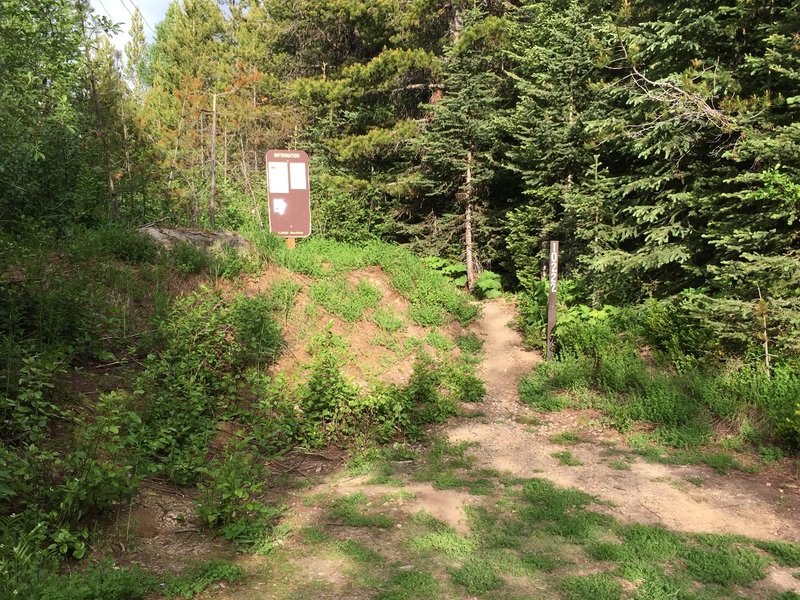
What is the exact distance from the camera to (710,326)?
7016mm

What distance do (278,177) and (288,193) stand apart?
0.37 m

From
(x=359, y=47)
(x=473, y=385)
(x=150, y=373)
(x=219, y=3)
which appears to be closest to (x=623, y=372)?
(x=473, y=385)

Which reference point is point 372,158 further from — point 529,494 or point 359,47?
point 529,494

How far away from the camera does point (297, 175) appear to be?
1044 cm

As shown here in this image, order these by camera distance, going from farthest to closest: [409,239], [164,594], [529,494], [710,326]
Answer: [409,239] → [710,326] → [529,494] → [164,594]

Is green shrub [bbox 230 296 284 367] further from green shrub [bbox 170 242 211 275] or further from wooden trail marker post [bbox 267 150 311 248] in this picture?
wooden trail marker post [bbox 267 150 311 248]

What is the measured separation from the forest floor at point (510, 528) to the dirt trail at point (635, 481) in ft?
0.07

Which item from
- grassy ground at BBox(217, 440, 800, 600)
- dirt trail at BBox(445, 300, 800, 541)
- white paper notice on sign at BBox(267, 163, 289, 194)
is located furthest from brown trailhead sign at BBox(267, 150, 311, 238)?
grassy ground at BBox(217, 440, 800, 600)

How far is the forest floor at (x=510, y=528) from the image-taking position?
3.55m

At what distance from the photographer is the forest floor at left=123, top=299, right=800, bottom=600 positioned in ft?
11.6

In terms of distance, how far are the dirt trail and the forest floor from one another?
2 cm

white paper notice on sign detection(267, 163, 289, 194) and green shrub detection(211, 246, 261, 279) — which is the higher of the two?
white paper notice on sign detection(267, 163, 289, 194)

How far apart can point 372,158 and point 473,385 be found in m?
9.22

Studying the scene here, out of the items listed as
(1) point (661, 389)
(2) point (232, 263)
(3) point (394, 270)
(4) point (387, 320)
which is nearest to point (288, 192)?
(2) point (232, 263)
